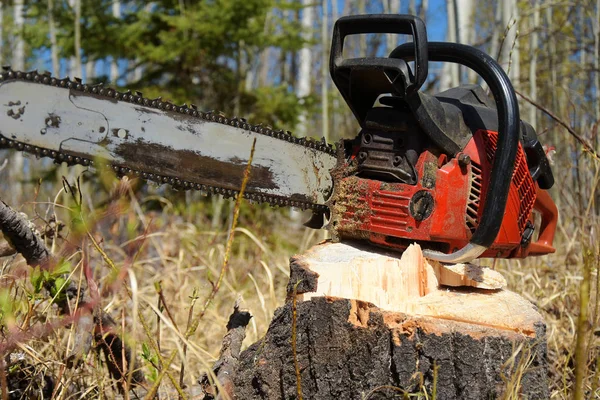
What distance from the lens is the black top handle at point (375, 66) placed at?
2.06 meters

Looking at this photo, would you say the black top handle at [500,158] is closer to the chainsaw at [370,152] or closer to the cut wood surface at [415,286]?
the chainsaw at [370,152]

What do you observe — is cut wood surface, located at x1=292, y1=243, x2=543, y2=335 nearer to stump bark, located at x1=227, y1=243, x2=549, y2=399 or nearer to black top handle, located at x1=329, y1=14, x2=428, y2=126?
stump bark, located at x1=227, y1=243, x2=549, y2=399

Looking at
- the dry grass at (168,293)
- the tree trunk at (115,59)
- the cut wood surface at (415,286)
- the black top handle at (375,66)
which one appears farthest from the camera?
the tree trunk at (115,59)

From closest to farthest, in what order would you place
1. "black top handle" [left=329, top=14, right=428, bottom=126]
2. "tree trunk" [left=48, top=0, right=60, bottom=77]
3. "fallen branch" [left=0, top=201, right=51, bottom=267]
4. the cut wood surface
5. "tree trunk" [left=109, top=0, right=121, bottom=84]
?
1. "fallen branch" [left=0, top=201, right=51, bottom=267]
2. the cut wood surface
3. "black top handle" [left=329, top=14, right=428, bottom=126]
4. "tree trunk" [left=48, top=0, right=60, bottom=77]
5. "tree trunk" [left=109, top=0, right=121, bottom=84]

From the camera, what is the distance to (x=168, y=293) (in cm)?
399

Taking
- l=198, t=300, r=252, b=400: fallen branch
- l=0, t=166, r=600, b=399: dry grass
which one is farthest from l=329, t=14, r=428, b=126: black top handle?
l=198, t=300, r=252, b=400: fallen branch

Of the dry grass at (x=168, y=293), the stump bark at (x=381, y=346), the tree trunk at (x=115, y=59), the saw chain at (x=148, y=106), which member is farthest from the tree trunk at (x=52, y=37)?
the stump bark at (x=381, y=346)

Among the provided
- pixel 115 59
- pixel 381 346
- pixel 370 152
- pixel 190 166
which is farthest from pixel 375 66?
pixel 115 59

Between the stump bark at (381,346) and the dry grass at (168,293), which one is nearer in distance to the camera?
the dry grass at (168,293)

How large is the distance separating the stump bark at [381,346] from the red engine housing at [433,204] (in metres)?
0.25

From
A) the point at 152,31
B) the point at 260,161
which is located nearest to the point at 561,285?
the point at 260,161

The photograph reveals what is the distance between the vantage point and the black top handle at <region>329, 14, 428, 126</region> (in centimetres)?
206

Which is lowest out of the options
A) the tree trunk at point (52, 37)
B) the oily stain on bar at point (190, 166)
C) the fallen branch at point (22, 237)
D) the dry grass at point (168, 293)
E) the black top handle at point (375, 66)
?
the dry grass at point (168, 293)

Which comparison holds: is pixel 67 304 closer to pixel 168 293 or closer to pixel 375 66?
pixel 375 66
